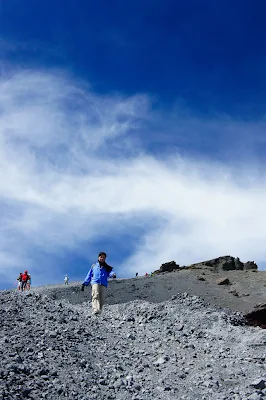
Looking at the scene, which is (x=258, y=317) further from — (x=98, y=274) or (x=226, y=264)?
(x=226, y=264)

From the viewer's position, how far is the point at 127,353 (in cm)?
1300

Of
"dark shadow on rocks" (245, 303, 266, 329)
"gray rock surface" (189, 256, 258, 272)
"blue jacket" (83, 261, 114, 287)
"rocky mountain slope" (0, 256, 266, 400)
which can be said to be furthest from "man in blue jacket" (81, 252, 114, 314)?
"gray rock surface" (189, 256, 258, 272)

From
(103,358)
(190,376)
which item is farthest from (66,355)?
(190,376)

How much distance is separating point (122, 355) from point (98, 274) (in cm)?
534

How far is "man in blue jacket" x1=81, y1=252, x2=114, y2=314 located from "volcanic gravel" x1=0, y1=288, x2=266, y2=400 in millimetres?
591

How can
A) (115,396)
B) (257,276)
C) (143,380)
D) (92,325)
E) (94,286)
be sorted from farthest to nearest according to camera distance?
(257,276) → (94,286) → (92,325) → (143,380) → (115,396)

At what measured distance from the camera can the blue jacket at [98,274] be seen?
17.7 meters

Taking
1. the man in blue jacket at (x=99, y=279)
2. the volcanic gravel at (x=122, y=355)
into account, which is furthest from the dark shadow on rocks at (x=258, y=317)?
the man in blue jacket at (x=99, y=279)

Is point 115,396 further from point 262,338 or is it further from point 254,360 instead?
point 262,338

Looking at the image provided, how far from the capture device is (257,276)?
34.9 meters

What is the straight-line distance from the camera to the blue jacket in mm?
17688

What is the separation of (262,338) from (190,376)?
145 inches

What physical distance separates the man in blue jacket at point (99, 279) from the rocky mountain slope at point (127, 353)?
54 cm

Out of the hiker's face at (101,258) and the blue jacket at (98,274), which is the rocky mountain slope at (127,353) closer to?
the blue jacket at (98,274)
